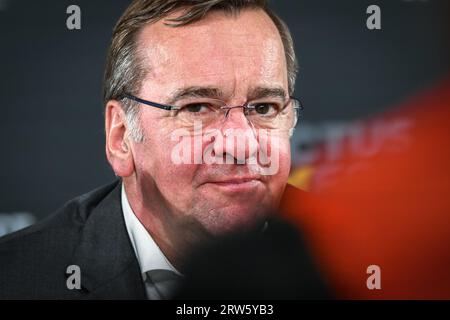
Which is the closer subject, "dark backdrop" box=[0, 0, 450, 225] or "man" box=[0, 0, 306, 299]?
"man" box=[0, 0, 306, 299]

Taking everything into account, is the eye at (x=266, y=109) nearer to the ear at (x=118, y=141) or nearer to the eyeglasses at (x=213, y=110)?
the eyeglasses at (x=213, y=110)

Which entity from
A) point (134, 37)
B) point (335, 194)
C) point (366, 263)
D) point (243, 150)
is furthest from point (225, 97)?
point (366, 263)

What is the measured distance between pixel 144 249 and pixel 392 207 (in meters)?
0.83

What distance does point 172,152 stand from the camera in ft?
7.34

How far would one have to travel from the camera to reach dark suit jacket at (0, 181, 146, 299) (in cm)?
225

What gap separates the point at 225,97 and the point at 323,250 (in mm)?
627

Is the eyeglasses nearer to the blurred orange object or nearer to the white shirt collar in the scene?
the blurred orange object

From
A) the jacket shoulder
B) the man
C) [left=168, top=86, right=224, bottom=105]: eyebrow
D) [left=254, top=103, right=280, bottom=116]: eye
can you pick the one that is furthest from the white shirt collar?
[left=254, top=103, right=280, bottom=116]: eye

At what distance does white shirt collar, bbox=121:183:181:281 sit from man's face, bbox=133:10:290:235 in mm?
82

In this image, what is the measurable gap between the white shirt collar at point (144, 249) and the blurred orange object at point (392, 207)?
0.44 m

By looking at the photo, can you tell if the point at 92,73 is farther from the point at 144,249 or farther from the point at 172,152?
the point at 144,249

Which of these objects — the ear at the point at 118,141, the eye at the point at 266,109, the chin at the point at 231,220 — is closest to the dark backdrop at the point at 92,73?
the ear at the point at 118,141

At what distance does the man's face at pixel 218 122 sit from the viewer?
2188 mm

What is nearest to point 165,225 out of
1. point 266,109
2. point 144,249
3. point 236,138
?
point 144,249
